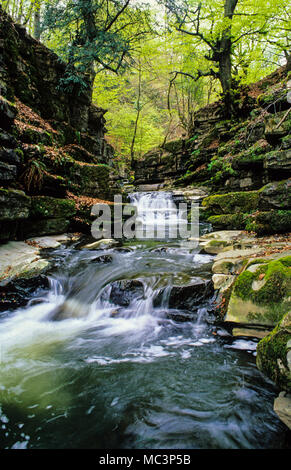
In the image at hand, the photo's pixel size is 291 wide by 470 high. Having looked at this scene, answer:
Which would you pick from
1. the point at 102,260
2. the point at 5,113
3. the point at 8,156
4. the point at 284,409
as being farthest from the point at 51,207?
the point at 284,409

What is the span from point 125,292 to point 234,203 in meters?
5.06

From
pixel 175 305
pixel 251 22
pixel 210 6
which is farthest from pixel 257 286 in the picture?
pixel 210 6

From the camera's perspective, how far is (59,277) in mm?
5246

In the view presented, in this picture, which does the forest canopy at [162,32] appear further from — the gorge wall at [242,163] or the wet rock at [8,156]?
the wet rock at [8,156]

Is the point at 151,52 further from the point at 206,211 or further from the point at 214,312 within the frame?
the point at 214,312

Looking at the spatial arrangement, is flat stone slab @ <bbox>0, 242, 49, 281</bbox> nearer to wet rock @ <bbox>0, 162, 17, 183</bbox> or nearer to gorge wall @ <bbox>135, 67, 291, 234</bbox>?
wet rock @ <bbox>0, 162, 17, 183</bbox>

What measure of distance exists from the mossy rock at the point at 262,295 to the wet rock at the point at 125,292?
177cm

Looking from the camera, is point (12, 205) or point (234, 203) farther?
point (234, 203)

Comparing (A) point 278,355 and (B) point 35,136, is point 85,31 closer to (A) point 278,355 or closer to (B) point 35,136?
(B) point 35,136

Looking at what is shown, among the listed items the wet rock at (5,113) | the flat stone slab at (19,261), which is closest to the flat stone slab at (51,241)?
the flat stone slab at (19,261)

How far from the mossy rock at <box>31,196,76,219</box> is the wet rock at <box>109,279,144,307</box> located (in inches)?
168

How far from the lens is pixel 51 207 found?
778 centimetres

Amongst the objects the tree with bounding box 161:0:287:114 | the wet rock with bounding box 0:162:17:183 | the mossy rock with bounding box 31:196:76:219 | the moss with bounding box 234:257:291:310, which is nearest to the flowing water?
the moss with bounding box 234:257:291:310

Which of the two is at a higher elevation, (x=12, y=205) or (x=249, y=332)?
(x=12, y=205)
